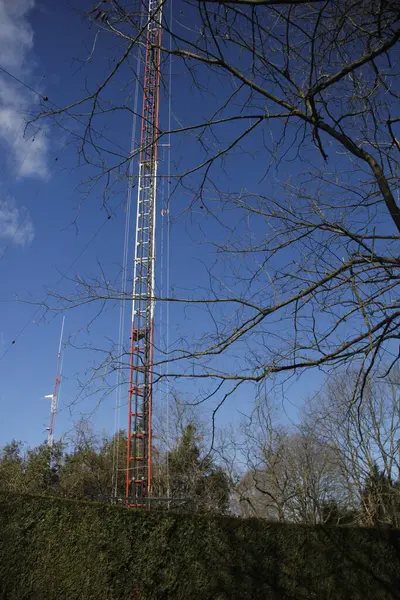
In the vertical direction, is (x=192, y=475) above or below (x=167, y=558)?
above

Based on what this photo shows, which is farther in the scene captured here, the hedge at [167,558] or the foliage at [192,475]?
the foliage at [192,475]

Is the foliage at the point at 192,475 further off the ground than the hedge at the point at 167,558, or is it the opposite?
the foliage at the point at 192,475

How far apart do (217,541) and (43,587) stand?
2.87 metres

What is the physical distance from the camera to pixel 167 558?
7668 millimetres

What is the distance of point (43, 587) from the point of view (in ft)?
25.9

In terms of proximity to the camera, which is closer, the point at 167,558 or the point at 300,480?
the point at 167,558

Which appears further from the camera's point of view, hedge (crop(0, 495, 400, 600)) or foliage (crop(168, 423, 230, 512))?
foliage (crop(168, 423, 230, 512))

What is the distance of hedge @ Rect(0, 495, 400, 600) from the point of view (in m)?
7.54

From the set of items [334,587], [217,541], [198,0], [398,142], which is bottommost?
[334,587]

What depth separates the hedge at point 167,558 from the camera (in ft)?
24.7

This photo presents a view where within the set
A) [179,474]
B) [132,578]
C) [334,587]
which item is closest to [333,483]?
[179,474]

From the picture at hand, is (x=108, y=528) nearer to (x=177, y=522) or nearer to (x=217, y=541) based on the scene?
(x=177, y=522)

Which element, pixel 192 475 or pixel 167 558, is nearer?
pixel 167 558

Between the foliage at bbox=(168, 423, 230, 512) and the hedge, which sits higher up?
the foliage at bbox=(168, 423, 230, 512)
